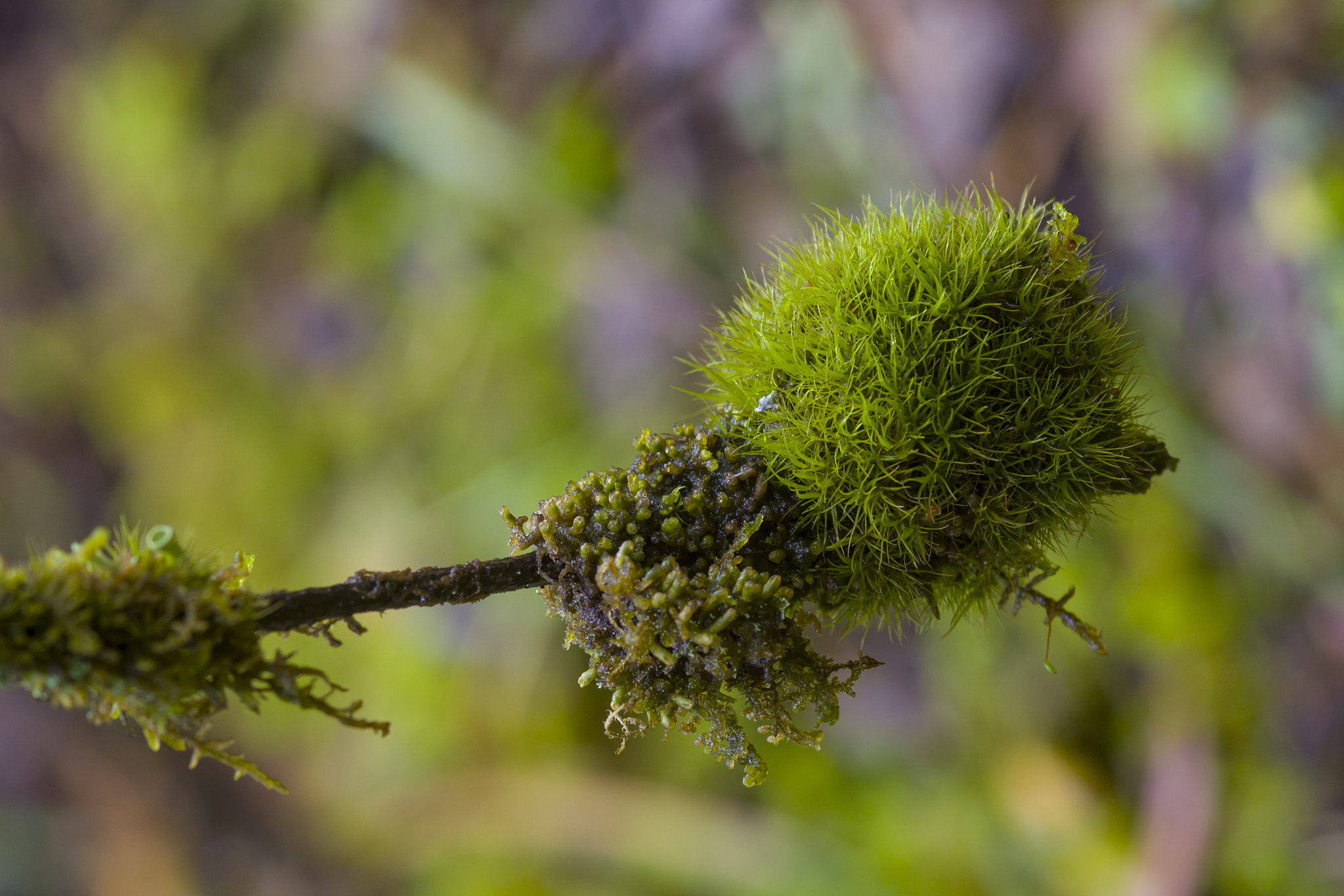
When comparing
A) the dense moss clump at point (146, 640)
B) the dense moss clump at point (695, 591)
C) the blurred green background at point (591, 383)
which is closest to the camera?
the dense moss clump at point (146, 640)

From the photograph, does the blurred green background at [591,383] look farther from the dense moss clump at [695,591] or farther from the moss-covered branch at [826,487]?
the dense moss clump at [695,591]

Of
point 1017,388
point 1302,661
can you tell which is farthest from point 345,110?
point 1302,661

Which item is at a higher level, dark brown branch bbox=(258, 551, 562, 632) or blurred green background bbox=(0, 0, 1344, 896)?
blurred green background bbox=(0, 0, 1344, 896)

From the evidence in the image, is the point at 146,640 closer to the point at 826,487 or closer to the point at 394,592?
the point at 394,592

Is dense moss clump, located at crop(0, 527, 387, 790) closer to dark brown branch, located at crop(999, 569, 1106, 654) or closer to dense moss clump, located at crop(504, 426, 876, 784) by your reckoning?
dense moss clump, located at crop(504, 426, 876, 784)

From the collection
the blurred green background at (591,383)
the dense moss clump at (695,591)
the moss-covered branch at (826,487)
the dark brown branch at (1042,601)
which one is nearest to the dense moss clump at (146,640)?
the moss-covered branch at (826,487)

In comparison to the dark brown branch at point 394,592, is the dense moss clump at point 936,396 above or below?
above

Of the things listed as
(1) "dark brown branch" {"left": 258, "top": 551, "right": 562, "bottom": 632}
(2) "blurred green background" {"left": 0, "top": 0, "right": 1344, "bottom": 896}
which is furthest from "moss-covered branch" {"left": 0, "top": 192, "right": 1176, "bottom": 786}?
(2) "blurred green background" {"left": 0, "top": 0, "right": 1344, "bottom": 896}
